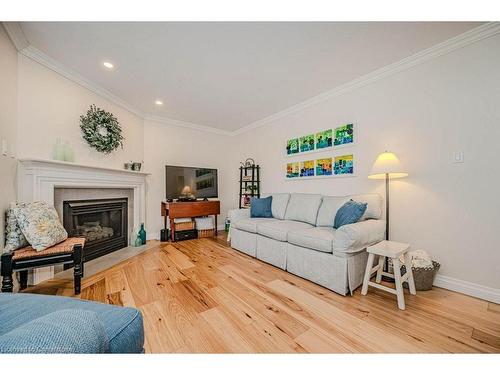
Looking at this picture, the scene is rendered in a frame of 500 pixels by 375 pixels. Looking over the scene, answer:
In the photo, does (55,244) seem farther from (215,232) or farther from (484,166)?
(484,166)

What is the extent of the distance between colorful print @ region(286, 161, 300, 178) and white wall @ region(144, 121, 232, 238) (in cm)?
169

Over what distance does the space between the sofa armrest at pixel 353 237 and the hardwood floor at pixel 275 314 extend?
0.42 m

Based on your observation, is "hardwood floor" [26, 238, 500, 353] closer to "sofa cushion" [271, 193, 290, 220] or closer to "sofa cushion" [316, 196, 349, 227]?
"sofa cushion" [316, 196, 349, 227]

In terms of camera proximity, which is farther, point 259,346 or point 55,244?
point 55,244

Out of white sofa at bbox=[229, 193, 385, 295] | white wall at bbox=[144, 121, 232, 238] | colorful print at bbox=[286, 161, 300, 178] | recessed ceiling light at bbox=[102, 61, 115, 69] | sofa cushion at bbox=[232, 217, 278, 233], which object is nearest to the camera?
white sofa at bbox=[229, 193, 385, 295]

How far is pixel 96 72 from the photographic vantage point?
235 cm

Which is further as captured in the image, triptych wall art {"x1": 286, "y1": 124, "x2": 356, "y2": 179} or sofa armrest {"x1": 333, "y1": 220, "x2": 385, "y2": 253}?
triptych wall art {"x1": 286, "y1": 124, "x2": 356, "y2": 179}

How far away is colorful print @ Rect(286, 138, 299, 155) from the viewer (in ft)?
10.8

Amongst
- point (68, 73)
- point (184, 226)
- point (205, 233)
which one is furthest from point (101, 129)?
point (205, 233)

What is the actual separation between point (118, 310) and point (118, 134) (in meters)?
2.87

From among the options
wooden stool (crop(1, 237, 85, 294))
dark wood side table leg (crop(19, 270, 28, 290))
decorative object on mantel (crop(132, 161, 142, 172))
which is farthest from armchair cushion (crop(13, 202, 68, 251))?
decorative object on mantel (crop(132, 161, 142, 172))

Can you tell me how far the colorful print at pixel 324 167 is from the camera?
112 inches

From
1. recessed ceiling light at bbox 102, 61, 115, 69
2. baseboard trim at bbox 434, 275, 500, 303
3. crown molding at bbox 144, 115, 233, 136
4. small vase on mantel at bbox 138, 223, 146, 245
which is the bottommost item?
baseboard trim at bbox 434, 275, 500, 303
